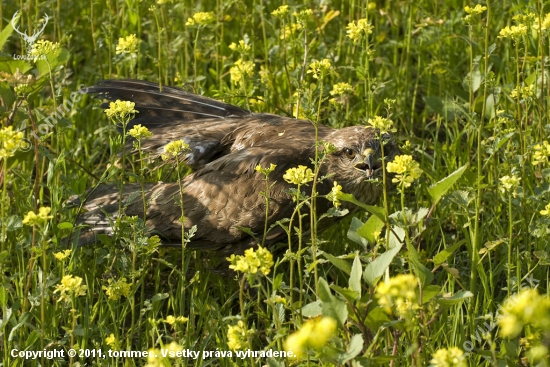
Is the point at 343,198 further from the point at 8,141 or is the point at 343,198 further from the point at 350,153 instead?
the point at 350,153

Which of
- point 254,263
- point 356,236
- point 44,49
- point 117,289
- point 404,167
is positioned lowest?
point 117,289

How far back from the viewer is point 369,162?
4.56 m

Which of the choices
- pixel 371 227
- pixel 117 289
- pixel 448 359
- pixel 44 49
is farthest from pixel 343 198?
pixel 44 49

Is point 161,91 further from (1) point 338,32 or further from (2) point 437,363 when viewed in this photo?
(2) point 437,363

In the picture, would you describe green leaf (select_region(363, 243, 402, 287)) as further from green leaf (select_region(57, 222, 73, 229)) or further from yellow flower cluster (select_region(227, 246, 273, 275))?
green leaf (select_region(57, 222, 73, 229))

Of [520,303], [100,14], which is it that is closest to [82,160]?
[100,14]

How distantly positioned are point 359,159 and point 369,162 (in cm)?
8

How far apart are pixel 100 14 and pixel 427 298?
4172 mm

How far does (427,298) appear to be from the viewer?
3.15 meters

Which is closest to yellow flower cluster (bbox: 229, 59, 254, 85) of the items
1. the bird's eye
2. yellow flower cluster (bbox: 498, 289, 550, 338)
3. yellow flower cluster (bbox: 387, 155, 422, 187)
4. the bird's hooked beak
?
the bird's eye

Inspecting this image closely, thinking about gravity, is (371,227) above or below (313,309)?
above

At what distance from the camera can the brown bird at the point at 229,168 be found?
452 cm

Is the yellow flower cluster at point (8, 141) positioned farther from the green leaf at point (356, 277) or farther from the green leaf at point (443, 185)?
the green leaf at point (443, 185)

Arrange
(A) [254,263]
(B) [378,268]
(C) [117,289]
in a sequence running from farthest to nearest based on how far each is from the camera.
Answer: (C) [117,289]
(B) [378,268]
(A) [254,263]
